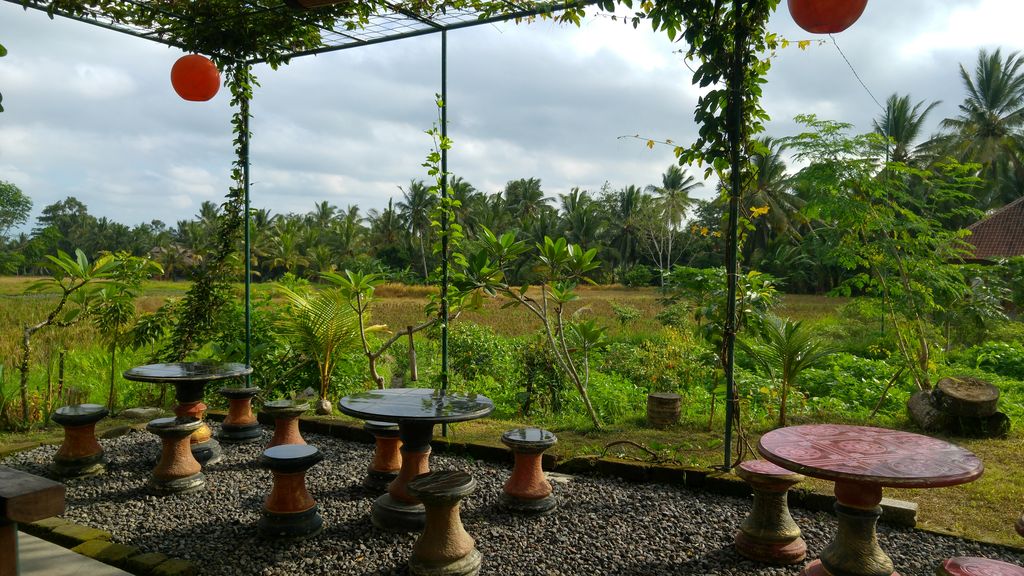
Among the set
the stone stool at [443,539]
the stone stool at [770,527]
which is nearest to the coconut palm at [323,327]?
the stone stool at [443,539]

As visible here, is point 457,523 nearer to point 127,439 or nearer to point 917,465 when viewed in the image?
point 917,465

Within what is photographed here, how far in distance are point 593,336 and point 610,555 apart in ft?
8.16

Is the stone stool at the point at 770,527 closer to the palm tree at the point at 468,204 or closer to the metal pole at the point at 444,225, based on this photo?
the metal pole at the point at 444,225

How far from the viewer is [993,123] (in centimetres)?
2620

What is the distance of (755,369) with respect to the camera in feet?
29.9

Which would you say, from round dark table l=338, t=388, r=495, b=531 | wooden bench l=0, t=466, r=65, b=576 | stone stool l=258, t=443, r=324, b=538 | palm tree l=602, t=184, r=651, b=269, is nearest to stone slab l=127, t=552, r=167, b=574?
stone stool l=258, t=443, r=324, b=538

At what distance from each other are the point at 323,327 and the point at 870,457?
450 cm

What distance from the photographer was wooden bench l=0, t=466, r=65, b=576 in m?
2.22

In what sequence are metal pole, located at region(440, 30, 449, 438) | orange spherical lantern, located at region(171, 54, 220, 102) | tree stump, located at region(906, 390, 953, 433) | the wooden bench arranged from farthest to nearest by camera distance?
tree stump, located at region(906, 390, 953, 433) < metal pole, located at region(440, 30, 449, 438) < orange spherical lantern, located at region(171, 54, 220, 102) < the wooden bench

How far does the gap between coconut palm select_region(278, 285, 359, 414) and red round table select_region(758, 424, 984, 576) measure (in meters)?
4.05

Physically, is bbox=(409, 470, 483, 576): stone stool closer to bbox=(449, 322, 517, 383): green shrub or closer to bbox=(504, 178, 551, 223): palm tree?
bbox=(449, 322, 517, 383): green shrub

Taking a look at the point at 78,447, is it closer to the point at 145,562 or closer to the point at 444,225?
the point at 145,562

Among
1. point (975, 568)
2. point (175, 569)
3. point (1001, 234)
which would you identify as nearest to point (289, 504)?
point (175, 569)

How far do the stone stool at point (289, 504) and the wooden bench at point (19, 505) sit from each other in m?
1.03
